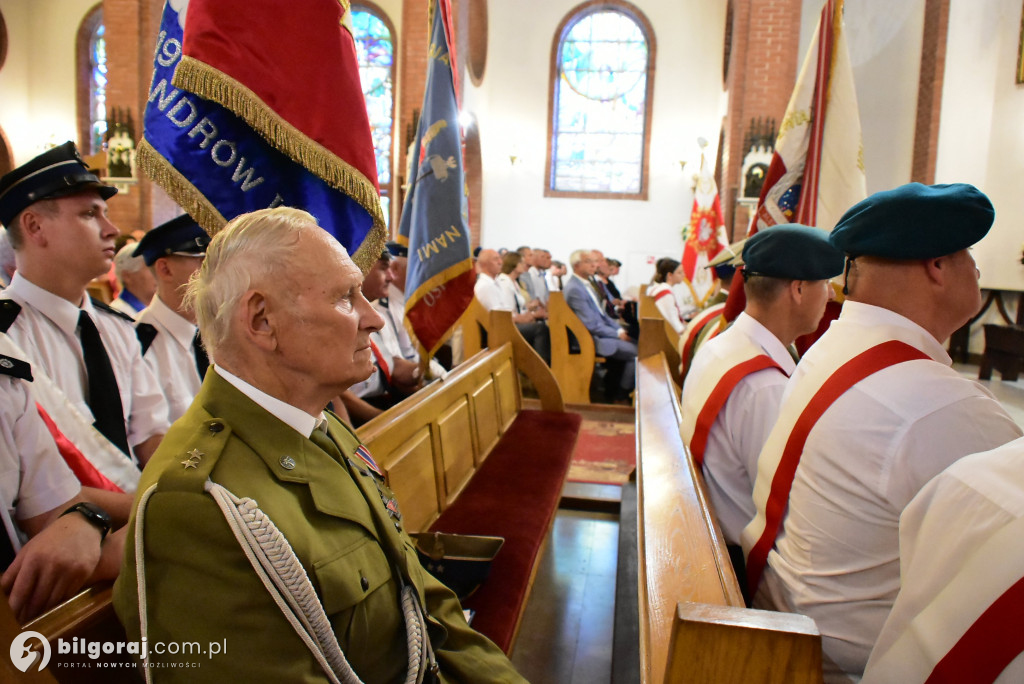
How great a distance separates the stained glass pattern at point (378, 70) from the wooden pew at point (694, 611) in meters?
12.0

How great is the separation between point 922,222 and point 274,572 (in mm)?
1399

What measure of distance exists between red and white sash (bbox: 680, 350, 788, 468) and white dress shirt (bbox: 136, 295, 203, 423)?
1.77m

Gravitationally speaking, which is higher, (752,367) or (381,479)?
(752,367)

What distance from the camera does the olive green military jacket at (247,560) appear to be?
898 mm

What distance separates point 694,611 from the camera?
1011 mm

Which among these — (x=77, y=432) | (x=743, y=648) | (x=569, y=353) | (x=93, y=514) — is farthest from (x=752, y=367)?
(x=569, y=353)

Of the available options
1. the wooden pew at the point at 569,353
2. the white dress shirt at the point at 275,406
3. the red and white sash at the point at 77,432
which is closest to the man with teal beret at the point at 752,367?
the white dress shirt at the point at 275,406

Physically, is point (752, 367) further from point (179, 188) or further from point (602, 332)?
point (602, 332)

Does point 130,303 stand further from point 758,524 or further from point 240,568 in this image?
point 758,524

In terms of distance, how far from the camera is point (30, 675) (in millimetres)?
846

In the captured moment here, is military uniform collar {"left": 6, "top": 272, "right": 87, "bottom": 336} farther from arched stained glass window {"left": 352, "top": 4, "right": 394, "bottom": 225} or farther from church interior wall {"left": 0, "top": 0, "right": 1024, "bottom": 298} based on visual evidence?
arched stained glass window {"left": 352, "top": 4, "right": 394, "bottom": 225}

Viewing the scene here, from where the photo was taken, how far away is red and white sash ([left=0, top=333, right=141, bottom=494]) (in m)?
1.45

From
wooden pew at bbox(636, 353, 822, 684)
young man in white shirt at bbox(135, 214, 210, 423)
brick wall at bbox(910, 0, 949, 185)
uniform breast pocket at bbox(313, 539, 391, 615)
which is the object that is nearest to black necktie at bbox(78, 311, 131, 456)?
young man in white shirt at bbox(135, 214, 210, 423)

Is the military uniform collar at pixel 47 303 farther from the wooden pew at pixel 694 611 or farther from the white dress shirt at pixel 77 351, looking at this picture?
the wooden pew at pixel 694 611
